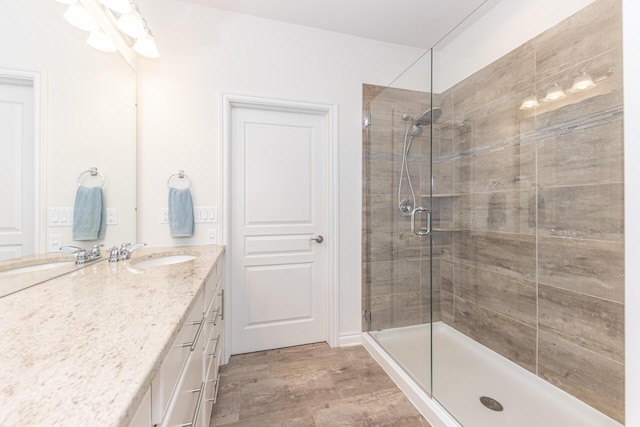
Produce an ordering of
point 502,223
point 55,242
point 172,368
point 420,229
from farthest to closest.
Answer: point 420,229
point 502,223
point 55,242
point 172,368

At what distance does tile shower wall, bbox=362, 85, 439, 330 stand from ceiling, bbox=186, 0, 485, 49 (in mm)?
456

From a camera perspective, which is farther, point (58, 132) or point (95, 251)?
point (95, 251)

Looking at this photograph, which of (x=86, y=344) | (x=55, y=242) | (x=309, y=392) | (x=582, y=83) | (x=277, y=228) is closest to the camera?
(x=86, y=344)

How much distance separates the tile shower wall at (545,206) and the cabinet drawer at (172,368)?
1.91m

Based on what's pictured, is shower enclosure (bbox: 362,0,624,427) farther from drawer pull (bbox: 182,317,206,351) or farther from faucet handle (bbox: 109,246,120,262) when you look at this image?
faucet handle (bbox: 109,246,120,262)

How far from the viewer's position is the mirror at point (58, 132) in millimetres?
930

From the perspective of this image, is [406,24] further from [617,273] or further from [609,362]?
[609,362]

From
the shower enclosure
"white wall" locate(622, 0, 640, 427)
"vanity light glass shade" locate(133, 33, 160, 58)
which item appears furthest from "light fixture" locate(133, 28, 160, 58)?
"white wall" locate(622, 0, 640, 427)

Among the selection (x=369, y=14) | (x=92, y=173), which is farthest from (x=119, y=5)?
(x=369, y=14)

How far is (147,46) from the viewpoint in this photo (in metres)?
1.70

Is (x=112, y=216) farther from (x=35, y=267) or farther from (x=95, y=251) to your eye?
(x=35, y=267)

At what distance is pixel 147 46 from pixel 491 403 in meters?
3.09

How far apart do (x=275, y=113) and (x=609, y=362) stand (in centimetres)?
258

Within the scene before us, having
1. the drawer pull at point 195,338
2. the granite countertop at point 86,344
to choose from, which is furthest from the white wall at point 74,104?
the drawer pull at point 195,338
